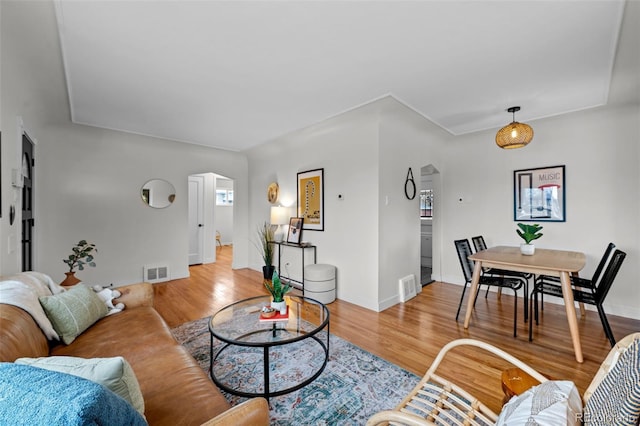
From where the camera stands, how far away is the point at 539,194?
12.2ft

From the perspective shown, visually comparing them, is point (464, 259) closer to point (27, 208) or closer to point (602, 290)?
point (602, 290)

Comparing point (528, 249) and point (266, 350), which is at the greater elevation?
point (528, 249)

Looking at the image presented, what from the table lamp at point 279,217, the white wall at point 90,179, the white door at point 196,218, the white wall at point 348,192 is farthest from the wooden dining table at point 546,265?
the white door at point 196,218

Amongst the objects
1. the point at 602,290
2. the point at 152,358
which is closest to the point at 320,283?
the point at 152,358

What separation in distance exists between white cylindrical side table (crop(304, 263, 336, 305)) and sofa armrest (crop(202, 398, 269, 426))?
2.53 meters

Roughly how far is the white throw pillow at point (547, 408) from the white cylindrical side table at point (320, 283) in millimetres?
2689

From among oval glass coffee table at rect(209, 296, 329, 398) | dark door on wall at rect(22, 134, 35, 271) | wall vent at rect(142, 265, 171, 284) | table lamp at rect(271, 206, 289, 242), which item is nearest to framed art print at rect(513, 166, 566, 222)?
oval glass coffee table at rect(209, 296, 329, 398)

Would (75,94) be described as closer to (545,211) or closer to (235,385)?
(235,385)

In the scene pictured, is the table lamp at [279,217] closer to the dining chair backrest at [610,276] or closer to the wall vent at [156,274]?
the wall vent at [156,274]

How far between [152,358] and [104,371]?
72cm

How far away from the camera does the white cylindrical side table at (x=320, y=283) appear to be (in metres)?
3.58

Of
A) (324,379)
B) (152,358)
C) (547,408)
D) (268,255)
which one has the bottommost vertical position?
(324,379)

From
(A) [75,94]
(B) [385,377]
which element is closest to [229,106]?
(A) [75,94]

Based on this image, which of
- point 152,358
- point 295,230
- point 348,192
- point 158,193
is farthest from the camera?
point 158,193
